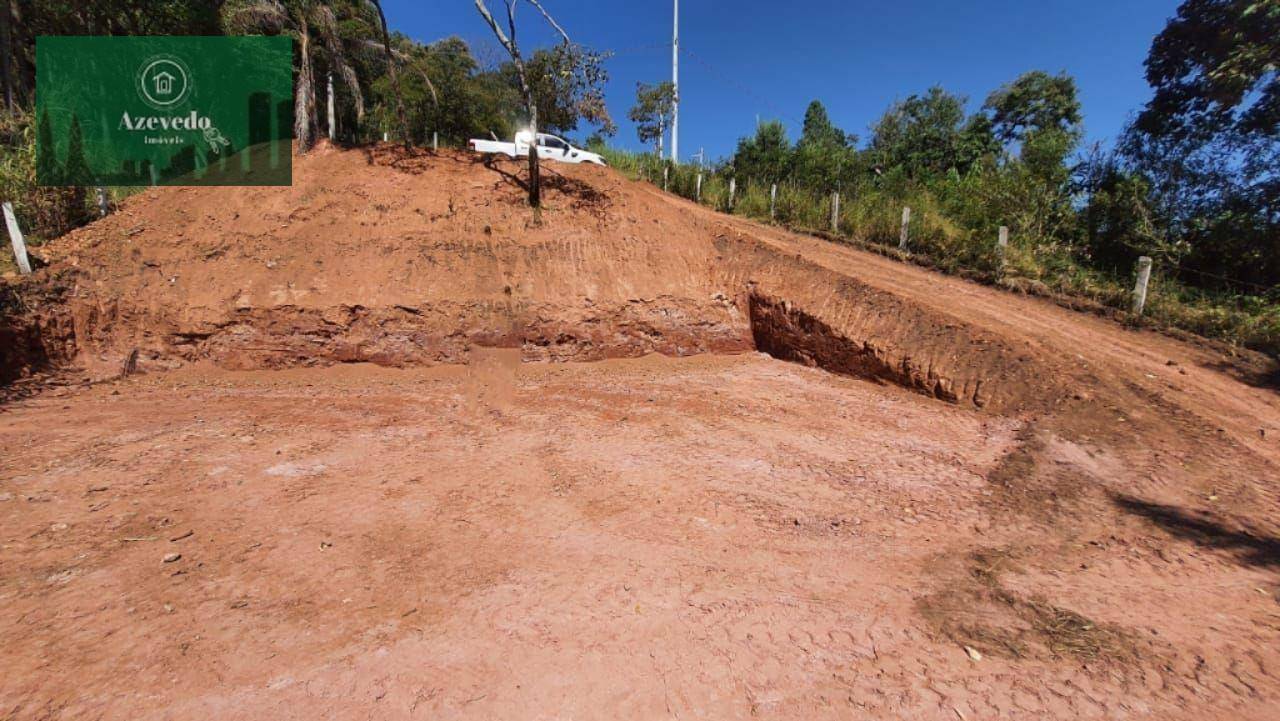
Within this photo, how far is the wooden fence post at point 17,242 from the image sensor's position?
659 centimetres

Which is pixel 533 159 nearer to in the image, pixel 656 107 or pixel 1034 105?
pixel 656 107

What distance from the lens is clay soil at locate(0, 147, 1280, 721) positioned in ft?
8.43

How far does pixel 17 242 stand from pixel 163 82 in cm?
653

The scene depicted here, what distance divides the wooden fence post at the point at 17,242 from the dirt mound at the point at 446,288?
235 mm

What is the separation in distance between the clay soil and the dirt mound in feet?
0.18

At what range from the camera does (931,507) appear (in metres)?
4.34

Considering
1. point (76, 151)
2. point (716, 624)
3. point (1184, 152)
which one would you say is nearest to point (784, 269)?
point (716, 624)

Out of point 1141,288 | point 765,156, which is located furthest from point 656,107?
point 1141,288

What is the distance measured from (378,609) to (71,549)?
7.51ft

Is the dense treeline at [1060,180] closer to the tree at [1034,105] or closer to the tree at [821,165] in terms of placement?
the tree at [821,165]

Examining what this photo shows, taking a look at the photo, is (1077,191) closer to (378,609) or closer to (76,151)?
(378,609)

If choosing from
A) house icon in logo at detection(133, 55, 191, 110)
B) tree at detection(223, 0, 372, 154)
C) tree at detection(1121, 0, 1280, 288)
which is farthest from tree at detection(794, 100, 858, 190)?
house icon in logo at detection(133, 55, 191, 110)

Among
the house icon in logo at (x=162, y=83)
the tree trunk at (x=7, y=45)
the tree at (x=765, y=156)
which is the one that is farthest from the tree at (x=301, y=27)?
the tree at (x=765, y=156)

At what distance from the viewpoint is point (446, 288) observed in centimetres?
802
